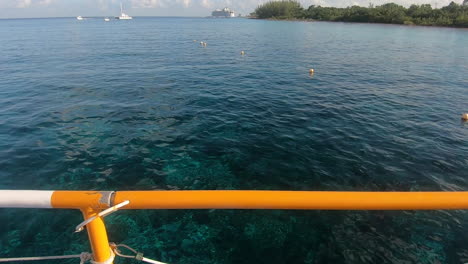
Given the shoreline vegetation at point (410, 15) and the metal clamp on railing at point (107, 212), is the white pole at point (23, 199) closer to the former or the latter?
the metal clamp on railing at point (107, 212)

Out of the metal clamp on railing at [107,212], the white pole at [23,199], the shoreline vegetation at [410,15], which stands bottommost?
the metal clamp on railing at [107,212]

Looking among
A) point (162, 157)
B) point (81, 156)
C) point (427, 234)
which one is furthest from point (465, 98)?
point (81, 156)

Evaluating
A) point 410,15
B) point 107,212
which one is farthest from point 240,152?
point 410,15

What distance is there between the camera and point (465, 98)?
19.5 m

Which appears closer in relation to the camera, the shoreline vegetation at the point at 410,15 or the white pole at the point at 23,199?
the white pole at the point at 23,199

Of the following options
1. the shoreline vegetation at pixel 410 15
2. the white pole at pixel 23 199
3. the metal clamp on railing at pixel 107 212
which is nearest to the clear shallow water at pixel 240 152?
the metal clamp on railing at pixel 107 212

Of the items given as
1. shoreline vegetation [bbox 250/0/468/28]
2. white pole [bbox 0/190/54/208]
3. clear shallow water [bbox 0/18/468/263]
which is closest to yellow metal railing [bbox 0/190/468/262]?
white pole [bbox 0/190/54/208]

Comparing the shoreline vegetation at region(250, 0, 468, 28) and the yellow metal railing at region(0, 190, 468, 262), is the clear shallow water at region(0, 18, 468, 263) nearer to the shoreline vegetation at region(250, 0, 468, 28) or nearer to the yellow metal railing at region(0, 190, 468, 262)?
the yellow metal railing at region(0, 190, 468, 262)

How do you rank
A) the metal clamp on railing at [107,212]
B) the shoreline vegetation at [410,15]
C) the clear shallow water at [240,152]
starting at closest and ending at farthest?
the metal clamp on railing at [107,212]
the clear shallow water at [240,152]
the shoreline vegetation at [410,15]

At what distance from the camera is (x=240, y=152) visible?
37.6 feet

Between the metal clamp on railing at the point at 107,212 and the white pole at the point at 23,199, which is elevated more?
the white pole at the point at 23,199

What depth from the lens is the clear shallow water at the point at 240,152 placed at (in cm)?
697

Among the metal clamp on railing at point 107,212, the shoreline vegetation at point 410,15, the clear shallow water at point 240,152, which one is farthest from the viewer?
the shoreline vegetation at point 410,15

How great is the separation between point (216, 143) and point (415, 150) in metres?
8.68
